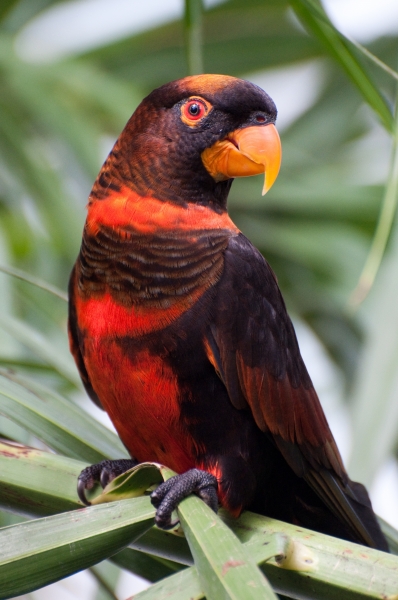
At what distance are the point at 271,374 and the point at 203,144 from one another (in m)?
0.57

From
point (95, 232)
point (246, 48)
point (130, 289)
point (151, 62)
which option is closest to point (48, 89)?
point (151, 62)

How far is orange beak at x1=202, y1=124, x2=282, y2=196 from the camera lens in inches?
58.8

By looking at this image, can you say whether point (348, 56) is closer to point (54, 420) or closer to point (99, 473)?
point (54, 420)

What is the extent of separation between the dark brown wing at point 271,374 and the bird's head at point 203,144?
0.57 ft

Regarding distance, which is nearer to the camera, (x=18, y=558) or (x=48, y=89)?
(x=18, y=558)

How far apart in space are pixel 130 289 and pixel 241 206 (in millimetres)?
1259

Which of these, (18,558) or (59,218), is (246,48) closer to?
(59,218)

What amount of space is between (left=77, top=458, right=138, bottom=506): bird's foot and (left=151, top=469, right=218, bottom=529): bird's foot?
13cm

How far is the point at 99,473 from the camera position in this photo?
138cm

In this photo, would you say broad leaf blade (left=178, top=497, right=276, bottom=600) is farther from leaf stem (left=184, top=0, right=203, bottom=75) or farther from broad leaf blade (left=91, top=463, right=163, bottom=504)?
leaf stem (left=184, top=0, right=203, bottom=75)

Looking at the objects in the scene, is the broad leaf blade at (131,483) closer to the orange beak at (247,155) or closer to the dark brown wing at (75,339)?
the dark brown wing at (75,339)

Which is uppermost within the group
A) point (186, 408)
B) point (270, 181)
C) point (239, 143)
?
point (239, 143)

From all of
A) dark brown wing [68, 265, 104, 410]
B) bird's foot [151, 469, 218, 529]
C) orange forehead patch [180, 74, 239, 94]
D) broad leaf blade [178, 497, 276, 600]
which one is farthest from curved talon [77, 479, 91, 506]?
orange forehead patch [180, 74, 239, 94]

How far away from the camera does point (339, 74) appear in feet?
8.59
